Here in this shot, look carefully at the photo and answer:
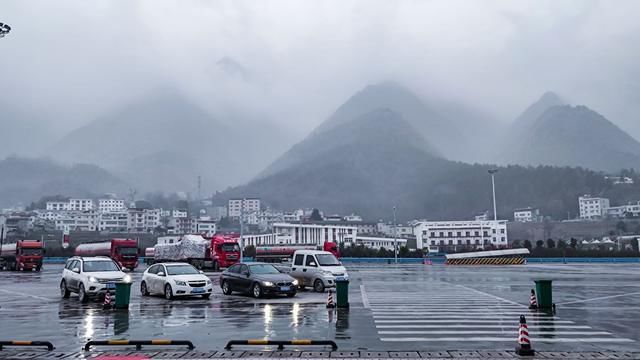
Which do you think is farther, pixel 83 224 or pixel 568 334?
pixel 83 224

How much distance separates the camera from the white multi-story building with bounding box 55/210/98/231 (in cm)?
19000

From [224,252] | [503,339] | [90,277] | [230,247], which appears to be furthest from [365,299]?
[230,247]

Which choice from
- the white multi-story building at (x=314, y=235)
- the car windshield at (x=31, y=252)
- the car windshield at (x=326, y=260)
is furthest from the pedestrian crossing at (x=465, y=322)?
the white multi-story building at (x=314, y=235)

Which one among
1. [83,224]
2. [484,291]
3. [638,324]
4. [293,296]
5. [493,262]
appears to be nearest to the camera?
[638,324]

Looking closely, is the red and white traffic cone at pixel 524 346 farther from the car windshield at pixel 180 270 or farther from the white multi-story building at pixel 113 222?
the white multi-story building at pixel 113 222

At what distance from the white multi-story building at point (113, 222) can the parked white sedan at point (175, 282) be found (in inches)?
6893

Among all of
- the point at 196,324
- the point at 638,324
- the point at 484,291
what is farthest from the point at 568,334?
the point at 484,291

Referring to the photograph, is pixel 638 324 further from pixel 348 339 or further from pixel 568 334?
pixel 348 339

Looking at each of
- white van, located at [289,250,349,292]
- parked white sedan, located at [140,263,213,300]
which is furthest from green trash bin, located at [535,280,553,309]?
parked white sedan, located at [140,263,213,300]

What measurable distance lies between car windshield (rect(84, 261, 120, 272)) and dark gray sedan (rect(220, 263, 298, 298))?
489 cm

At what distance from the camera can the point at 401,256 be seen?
83875mm

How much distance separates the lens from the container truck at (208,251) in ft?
169

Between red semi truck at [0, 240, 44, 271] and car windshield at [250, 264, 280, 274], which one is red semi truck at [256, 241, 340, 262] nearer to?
red semi truck at [0, 240, 44, 271]

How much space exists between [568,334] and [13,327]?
15.2 metres
